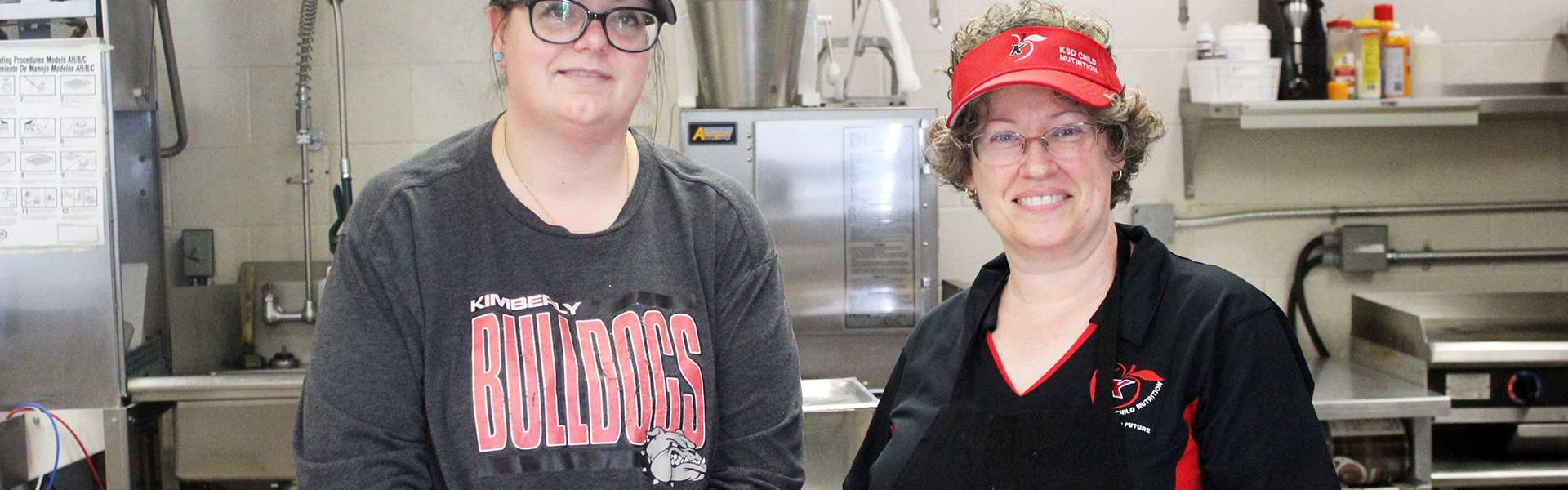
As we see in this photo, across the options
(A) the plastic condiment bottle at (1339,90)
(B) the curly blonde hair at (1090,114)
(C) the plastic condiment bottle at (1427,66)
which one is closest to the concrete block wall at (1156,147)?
(C) the plastic condiment bottle at (1427,66)

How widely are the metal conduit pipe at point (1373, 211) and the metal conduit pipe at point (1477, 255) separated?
0.33 ft

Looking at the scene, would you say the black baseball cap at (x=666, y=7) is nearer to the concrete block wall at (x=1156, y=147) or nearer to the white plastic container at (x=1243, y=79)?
the concrete block wall at (x=1156, y=147)

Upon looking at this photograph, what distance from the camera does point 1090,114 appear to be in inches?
A: 49.6

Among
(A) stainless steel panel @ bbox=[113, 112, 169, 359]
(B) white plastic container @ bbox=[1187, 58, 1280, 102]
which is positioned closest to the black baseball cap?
(A) stainless steel panel @ bbox=[113, 112, 169, 359]

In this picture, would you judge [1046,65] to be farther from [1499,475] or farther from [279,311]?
[279,311]

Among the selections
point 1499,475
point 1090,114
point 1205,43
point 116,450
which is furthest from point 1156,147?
point 116,450

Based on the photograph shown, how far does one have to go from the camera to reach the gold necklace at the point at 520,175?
4.23ft

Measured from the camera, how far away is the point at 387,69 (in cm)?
326

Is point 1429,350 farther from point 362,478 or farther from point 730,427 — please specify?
point 362,478

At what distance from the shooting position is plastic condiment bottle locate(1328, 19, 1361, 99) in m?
3.10

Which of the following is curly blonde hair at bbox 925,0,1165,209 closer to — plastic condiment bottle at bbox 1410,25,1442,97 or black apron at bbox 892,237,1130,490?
black apron at bbox 892,237,1130,490

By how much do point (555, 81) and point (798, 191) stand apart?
1703 mm

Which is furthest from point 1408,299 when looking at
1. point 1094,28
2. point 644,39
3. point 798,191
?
point 644,39

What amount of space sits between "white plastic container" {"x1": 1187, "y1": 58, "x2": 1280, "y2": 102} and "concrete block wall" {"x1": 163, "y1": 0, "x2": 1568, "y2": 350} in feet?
0.74
